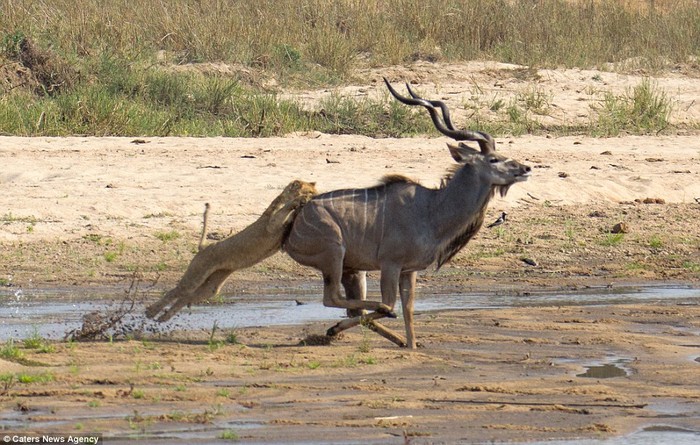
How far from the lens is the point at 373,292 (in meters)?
11.2

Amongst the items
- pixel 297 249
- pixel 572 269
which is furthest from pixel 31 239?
pixel 572 269

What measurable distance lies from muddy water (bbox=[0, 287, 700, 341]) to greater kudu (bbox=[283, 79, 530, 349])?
3.42 feet

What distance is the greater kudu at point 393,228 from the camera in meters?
8.77

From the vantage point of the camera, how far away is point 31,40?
17.9m

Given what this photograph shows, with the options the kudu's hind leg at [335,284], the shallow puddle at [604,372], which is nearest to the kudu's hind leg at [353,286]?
the kudu's hind leg at [335,284]

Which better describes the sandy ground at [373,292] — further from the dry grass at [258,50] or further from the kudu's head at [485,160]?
the kudu's head at [485,160]

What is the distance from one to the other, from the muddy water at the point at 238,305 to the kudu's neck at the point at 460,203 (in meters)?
1.45

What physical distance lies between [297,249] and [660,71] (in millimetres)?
14101

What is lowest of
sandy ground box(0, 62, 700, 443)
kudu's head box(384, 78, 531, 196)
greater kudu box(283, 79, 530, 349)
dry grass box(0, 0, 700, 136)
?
dry grass box(0, 0, 700, 136)

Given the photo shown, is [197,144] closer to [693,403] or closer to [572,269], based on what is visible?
[572,269]

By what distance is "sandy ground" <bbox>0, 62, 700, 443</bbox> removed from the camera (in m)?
6.85

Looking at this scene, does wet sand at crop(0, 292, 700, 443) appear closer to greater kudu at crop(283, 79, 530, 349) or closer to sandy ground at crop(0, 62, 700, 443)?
sandy ground at crop(0, 62, 700, 443)

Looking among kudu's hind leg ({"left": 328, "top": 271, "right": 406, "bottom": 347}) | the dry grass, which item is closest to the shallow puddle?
kudu's hind leg ({"left": 328, "top": 271, "right": 406, "bottom": 347})

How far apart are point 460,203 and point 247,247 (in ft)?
4.89
